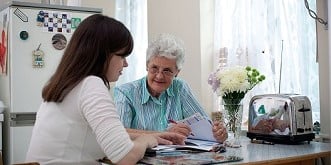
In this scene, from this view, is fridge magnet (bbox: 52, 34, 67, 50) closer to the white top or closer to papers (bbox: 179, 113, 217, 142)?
papers (bbox: 179, 113, 217, 142)

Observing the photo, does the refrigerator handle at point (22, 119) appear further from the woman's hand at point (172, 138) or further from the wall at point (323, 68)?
the wall at point (323, 68)

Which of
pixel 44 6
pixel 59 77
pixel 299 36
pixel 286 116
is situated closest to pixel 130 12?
pixel 44 6

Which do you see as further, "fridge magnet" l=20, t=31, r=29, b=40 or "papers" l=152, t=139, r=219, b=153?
"fridge magnet" l=20, t=31, r=29, b=40

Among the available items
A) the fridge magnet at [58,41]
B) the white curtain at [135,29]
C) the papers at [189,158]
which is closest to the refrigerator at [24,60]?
the fridge magnet at [58,41]

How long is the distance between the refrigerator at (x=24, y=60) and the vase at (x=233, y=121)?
155 centimetres

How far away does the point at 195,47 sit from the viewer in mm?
3137

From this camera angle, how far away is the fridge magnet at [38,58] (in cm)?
302

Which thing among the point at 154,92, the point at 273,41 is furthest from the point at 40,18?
the point at 273,41

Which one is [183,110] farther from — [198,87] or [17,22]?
[17,22]

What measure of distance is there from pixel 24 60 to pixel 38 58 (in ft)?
0.32

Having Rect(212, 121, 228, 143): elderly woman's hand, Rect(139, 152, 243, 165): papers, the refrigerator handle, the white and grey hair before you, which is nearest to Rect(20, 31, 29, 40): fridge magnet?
the refrigerator handle

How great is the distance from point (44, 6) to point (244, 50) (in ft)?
4.72

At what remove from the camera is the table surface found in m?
1.59

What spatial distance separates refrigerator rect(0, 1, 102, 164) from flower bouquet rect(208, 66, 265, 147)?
1.53m
